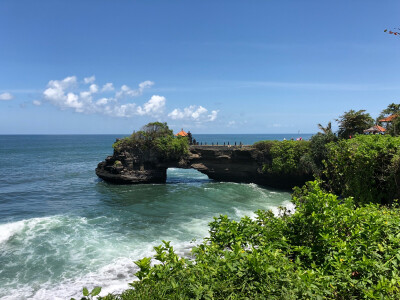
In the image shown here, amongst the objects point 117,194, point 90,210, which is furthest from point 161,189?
point 90,210

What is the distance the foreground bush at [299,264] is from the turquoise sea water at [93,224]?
7325 mm

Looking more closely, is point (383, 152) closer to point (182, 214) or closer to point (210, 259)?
point (210, 259)

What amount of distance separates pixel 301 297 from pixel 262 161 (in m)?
29.7

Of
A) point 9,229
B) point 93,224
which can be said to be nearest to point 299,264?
point 93,224

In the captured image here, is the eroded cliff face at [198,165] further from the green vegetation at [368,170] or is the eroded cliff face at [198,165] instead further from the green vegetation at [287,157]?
the green vegetation at [368,170]

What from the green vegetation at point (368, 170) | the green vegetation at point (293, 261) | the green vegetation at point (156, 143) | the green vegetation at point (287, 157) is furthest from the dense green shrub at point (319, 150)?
the green vegetation at point (293, 261)

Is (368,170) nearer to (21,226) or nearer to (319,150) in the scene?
(319,150)

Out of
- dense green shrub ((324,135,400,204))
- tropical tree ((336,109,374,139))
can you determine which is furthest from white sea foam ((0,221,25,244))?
tropical tree ((336,109,374,139))

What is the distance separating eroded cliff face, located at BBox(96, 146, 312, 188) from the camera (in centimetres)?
3329

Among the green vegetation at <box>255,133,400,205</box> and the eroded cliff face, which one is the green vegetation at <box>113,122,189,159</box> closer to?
the eroded cliff face

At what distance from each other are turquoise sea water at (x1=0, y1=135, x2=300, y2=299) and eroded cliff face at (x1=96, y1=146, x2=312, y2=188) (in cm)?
162

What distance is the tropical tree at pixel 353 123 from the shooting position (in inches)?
1182

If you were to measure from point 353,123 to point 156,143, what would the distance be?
22.7 meters

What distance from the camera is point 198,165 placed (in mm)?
35531
